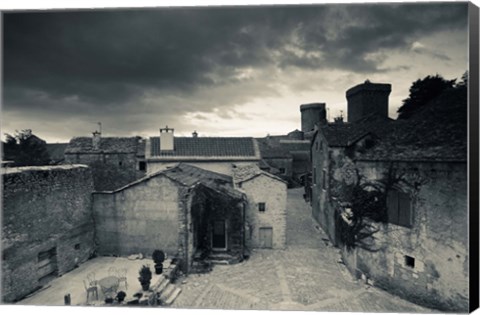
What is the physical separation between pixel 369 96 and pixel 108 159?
64.8ft

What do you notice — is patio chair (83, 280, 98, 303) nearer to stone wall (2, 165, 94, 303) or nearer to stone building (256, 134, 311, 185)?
stone wall (2, 165, 94, 303)

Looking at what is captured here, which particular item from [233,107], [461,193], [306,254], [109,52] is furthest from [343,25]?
[306,254]

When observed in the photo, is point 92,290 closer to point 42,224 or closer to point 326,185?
point 42,224

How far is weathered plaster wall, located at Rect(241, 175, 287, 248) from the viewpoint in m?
13.5

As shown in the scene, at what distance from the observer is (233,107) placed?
33.5 feet

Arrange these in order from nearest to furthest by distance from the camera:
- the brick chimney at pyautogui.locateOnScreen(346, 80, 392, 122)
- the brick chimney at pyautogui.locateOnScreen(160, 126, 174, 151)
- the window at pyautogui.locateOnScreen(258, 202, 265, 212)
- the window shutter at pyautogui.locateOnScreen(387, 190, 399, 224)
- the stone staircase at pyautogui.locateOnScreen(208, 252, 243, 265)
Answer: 1. the brick chimney at pyautogui.locateOnScreen(346, 80, 392, 122)
2. the window shutter at pyautogui.locateOnScreen(387, 190, 399, 224)
3. the stone staircase at pyautogui.locateOnScreen(208, 252, 243, 265)
4. the window at pyautogui.locateOnScreen(258, 202, 265, 212)
5. the brick chimney at pyautogui.locateOnScreen(160, 126, 174, 151)

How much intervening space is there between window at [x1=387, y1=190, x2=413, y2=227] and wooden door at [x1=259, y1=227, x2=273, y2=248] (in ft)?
20.2

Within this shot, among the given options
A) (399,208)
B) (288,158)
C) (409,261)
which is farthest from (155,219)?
(288,158)

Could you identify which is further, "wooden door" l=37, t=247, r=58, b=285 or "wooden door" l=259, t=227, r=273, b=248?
"wooden door" l=259, t=227, r=273, b=248

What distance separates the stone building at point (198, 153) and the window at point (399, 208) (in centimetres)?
1011

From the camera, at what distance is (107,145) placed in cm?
2153

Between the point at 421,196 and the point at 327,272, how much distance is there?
196 inches

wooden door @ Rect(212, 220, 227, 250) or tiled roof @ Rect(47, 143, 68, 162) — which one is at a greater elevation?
tiled roof @ Rect(47, 143, 68, 162)

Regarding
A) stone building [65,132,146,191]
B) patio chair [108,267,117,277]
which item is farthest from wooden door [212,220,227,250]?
stone building [65,132,146,191]
